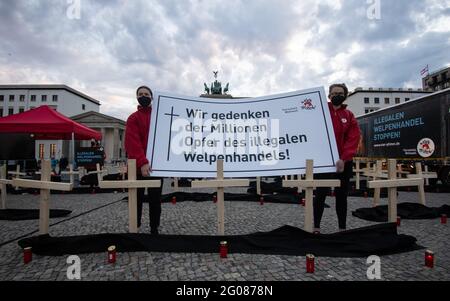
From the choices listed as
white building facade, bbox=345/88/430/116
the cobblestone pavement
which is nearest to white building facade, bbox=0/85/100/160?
the cobblestone pavement

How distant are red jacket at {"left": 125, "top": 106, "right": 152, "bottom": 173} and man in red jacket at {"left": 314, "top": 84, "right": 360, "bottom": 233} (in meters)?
2.90

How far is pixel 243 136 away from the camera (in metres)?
3.62

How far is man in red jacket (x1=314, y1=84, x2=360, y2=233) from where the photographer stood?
12.1 feet

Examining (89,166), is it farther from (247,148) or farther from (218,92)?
(218,92)

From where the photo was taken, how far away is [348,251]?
117 inches

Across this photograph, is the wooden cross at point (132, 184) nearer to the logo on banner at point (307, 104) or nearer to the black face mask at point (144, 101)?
the black face mask at point (144, 101)

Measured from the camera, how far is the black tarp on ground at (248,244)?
9.75 feet

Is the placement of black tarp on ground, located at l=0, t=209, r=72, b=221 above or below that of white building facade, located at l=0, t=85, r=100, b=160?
below

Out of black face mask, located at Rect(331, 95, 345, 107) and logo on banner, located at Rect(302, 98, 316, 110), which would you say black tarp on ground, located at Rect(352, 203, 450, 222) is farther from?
logo on banner, located at Rect(302, 98, 316, 110)

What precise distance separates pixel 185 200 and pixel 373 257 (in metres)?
5.42

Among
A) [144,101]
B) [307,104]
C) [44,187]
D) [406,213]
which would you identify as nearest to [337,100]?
[307,104]

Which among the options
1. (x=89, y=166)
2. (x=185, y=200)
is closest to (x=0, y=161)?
(x=89, y=166)

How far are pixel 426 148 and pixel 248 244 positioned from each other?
39.4 ft

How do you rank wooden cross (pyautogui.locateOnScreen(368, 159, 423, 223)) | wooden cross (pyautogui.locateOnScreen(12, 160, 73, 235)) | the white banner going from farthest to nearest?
the white banner → wooden cross (pyautogui.locateOnScreen(368, 159, 423, 223)) → wooden cross (pyautogui.locateOnScreen(12, 160, 73, 235))
